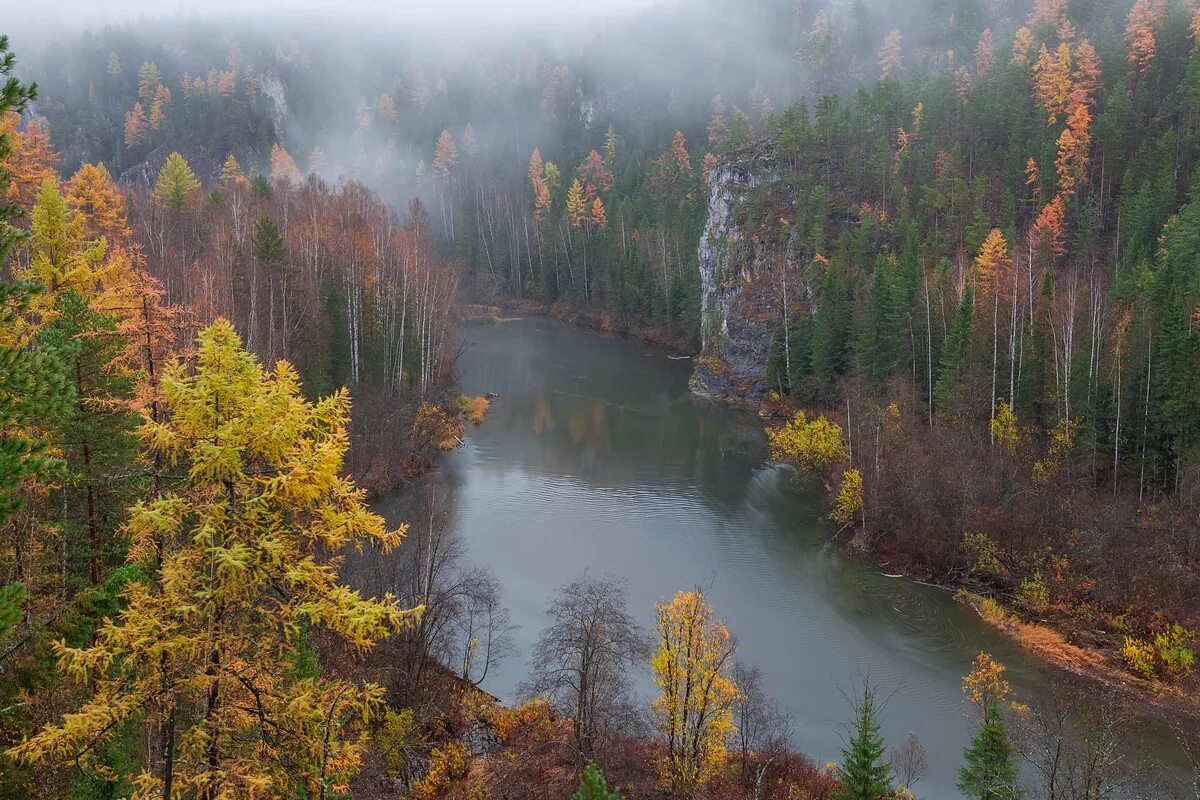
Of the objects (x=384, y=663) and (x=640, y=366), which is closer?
(x=384, y=663)

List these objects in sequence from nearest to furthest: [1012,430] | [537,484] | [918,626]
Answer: [918,626] < [1012,430] < [537,484]

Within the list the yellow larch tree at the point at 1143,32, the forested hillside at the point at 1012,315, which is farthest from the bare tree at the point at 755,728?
the yellow larch tree at the point at 1143,32

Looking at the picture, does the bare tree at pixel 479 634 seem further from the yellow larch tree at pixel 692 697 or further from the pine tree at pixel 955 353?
the pine tree at pixel 955 353

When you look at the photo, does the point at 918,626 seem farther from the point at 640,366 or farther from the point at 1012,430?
the point at 640,366

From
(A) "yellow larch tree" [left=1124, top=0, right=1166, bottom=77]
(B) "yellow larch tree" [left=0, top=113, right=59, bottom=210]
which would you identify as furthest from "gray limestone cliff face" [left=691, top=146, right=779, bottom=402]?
(B) "yellow larch tree" [left=0, top=113, right=59, bottom=210]

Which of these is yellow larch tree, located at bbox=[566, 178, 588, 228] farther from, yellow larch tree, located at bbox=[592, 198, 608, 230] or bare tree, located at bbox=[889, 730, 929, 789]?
bare tree, located at bbox=[889, 730, 929, 789]

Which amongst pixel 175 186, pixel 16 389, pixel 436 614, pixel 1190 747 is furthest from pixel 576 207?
pixel 16 389

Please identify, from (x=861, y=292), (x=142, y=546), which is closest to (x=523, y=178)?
(x=861, y=292)
